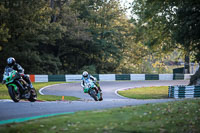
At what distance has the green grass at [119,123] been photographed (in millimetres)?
7742

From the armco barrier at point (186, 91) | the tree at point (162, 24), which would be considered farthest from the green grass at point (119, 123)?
the tree at point (162, 24)

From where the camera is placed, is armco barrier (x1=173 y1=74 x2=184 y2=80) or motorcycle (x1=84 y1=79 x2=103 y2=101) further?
armco barrier (x1=173 y1=74 x2=184 y2=80)

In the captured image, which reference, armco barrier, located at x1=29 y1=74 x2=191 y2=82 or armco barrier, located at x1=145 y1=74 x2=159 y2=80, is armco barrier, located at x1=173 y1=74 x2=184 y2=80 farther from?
armco barrier, located at x1=145 y1=74 x2=159 y2=80

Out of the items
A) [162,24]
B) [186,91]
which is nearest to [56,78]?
[162,24]

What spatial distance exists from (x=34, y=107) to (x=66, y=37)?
32.5m

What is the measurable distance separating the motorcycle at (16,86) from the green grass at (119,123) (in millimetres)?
4709

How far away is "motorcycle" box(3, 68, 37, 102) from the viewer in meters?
13.2

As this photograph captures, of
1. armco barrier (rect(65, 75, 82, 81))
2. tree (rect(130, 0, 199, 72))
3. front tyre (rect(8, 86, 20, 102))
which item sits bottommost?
armco barrier (rect(65, 75, 82, 81))

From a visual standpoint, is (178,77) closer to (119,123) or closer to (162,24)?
(162,24)

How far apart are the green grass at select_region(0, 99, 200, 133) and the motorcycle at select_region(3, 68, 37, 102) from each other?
4709mm

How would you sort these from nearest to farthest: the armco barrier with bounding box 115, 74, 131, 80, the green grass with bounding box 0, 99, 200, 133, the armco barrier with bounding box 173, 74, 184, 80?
the green grass with bounding box 0, 99, 200, 133 → the armco barrier with bounding box 115, 74, 131, 80 → the armco barrier with bounding box 173, 74, 184, 80

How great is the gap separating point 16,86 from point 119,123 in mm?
6480

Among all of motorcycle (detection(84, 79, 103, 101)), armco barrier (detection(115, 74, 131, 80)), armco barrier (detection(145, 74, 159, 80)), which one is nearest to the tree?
motorcycle (detection(84, 79, 103, 101))

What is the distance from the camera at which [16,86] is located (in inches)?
527
